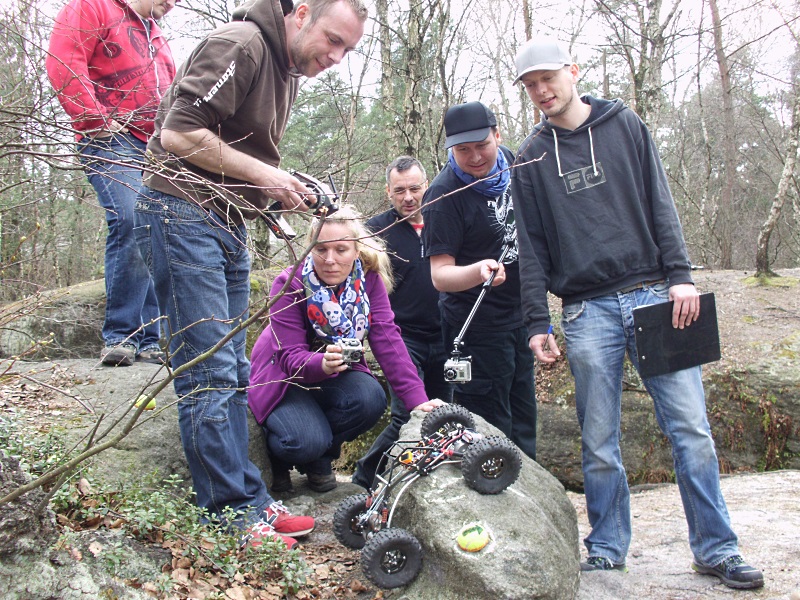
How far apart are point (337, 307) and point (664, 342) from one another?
5.84ft

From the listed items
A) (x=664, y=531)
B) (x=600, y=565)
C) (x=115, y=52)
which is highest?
(x=115, y=52)

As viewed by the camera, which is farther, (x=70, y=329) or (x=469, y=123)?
(x=70, y=329)

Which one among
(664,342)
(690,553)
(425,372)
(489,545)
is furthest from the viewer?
(425,372)

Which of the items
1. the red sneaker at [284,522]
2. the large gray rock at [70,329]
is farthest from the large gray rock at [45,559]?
the large gray rock at [70,329]

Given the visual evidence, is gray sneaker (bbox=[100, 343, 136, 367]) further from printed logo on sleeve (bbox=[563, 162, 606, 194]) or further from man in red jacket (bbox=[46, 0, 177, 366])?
printed logo on sleeve (bbox=[563, 162, 606, 194])

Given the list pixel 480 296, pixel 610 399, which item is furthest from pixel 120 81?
pixel 610 399

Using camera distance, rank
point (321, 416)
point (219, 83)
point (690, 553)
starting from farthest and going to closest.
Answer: point (321, 416), point (690, 553), point (219, 83)

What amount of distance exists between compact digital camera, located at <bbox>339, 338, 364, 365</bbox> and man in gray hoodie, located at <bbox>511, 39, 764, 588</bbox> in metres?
0.98

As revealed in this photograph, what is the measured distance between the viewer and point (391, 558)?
261cm

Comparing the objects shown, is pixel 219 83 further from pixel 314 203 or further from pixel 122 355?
pixel 122 355

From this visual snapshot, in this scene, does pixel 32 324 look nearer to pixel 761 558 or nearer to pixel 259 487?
pixel 259 487

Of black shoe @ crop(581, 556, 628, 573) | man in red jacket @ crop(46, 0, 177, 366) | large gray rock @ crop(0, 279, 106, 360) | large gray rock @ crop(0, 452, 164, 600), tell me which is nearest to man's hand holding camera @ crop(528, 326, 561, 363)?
black shoe @ crop(581, 556, 628, 573)

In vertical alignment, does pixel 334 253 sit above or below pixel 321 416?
above

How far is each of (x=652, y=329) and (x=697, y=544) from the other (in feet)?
3.38
